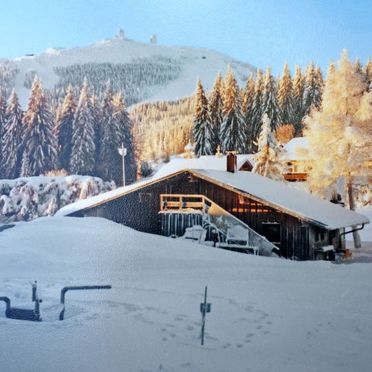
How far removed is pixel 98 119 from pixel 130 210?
662 cm

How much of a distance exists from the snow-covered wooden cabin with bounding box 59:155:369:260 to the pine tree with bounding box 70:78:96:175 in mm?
2056

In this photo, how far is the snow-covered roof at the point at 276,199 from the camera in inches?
851

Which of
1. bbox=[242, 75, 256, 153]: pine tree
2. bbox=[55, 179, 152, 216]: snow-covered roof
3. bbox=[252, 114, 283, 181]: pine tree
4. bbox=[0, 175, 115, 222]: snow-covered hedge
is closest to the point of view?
bbox=[55, 179, 152, 216]: snow-covered roof

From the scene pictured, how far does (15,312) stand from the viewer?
329 inches

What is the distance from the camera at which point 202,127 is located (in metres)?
54.6

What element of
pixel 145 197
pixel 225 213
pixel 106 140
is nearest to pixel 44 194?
pixel 106 140

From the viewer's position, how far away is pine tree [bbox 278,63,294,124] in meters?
42.3

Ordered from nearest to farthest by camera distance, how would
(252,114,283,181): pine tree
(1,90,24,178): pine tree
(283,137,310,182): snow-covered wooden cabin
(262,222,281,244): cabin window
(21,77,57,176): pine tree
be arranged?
(1,90,24,178): pine tree, (21,77,57,176): pine tree, (262,222,281,244): cabin window, (252,114,283,181): pine tree, (283,137,310,182): snow-covered wooden cabin

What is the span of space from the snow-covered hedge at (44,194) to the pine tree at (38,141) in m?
1.51

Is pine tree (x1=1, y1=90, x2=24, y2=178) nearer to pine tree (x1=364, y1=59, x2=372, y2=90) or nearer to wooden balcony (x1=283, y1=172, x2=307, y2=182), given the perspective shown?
pine tree (x1=364, y1=59, x2=372, y2=90)

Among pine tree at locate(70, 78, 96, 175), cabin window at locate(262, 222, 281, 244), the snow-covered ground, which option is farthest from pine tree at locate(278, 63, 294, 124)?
the snow-covered ground

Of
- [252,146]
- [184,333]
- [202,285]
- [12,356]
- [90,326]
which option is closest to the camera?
[12,356]

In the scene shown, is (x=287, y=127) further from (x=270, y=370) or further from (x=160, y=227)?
(x=270, y=370)

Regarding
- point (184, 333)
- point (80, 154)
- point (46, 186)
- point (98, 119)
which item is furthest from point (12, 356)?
point (46, 186)
